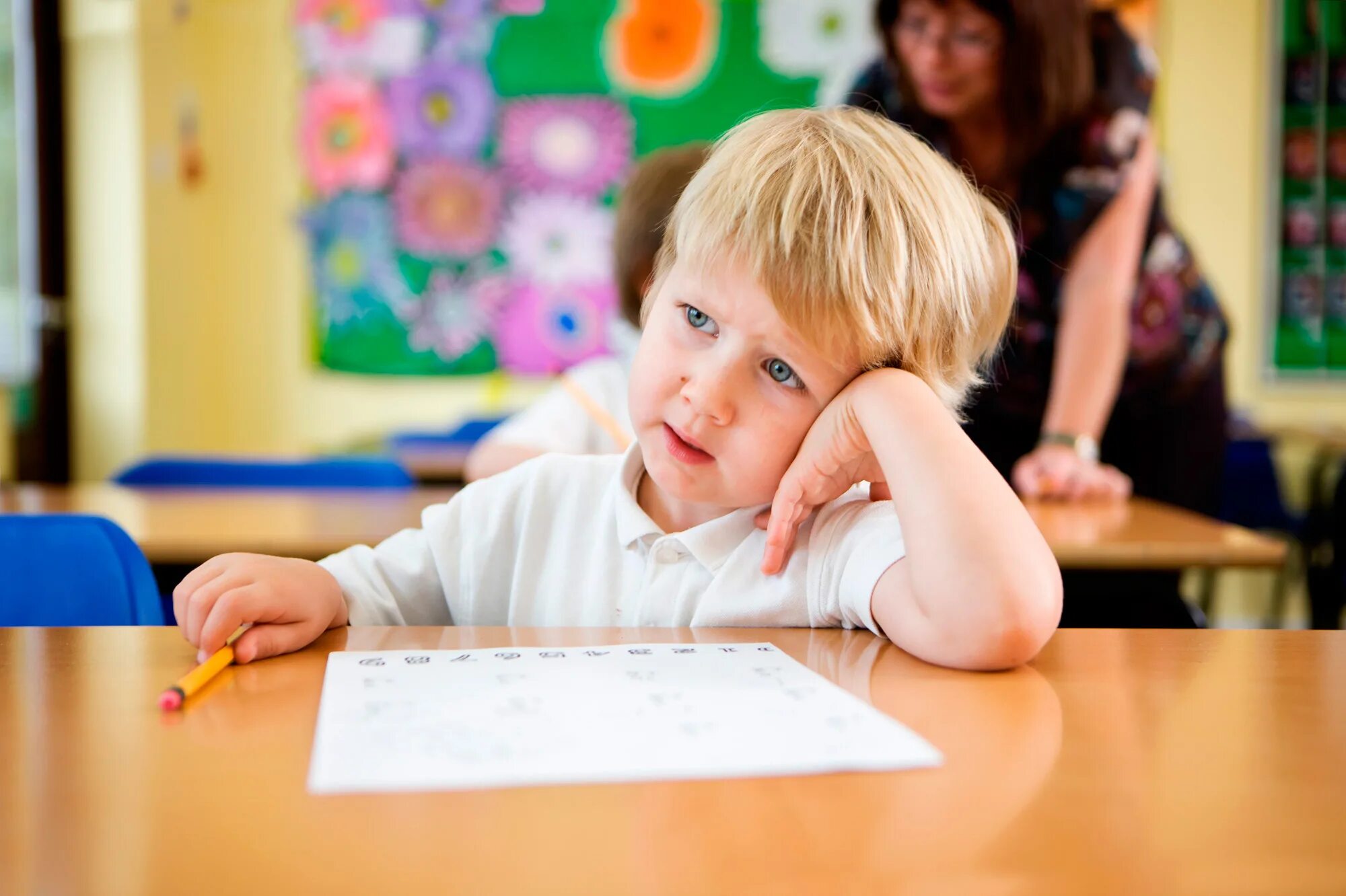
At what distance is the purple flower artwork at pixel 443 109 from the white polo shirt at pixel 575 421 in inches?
97.1

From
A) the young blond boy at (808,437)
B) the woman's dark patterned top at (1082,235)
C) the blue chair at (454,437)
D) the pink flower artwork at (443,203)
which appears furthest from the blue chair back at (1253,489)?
the young blond boy at (808,437)

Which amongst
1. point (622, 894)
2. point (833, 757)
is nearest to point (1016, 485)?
point (833, 757)

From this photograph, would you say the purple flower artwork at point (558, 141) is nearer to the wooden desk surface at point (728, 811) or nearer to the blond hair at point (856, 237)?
the blond hair at point (856, 237)

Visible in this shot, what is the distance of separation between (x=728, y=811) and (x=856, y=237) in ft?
1.60

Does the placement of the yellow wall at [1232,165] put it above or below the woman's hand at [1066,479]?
above

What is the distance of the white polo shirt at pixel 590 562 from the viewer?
912mm

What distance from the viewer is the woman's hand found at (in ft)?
6.43

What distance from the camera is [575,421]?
6.61 ft

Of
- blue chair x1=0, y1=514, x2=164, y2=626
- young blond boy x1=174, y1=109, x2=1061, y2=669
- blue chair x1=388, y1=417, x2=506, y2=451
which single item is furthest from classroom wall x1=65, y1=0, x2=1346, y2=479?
young blond boy x1=174, y1=109, x2=1061, y2=669

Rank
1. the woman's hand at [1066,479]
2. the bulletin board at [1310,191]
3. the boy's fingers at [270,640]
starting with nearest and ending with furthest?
the boy's fingers at [270,640]
the woman's hand at [1066,479]
the bulletin board at [1310,191]

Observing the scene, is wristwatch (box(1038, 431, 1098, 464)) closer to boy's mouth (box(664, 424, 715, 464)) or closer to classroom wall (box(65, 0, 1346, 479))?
boy's mouth (box(664, 424, 715, 464))

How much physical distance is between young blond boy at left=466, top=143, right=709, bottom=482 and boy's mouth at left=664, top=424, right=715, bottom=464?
3.06ft

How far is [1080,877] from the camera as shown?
1.34ft

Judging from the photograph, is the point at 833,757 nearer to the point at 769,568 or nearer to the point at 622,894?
the point at 622,894
